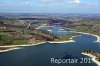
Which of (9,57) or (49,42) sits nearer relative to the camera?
(9,57)

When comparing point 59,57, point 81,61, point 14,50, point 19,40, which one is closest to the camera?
point 81,61

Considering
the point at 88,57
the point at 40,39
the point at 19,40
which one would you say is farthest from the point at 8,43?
the point at 88,57

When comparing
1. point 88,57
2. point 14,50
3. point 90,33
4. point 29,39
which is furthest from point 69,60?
point 90,33

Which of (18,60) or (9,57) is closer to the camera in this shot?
(18,60)

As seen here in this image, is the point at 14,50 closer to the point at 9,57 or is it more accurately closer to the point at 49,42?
the point at 9,57

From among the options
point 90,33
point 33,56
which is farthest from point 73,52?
point 90,33

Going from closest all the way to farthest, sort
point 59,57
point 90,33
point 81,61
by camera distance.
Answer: point 81,61 → point 59,57 → point 90,33

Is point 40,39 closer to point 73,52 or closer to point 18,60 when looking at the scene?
point 73,52

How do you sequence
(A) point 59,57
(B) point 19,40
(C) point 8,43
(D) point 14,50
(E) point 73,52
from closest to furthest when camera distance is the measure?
(A) point 59,57, (E) point 73,52, (D) point 14,50, (C) point 8,43, (B) point 19,40

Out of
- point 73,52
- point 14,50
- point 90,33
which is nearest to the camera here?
point 73,52
